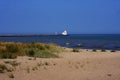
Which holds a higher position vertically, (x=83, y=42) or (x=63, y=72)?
(x=63, y=72)

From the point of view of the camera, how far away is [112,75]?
1370cm

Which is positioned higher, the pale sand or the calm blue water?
the pale sand

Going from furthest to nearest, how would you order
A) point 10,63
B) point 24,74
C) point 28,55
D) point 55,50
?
1. point 55,50
2. point 28,55
3. point 10,63
4. point 24,74

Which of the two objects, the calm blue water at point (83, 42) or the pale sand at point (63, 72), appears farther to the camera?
the calm blue water at point (83, 42)

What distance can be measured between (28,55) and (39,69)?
7.15 metres

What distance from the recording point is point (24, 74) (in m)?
14.2

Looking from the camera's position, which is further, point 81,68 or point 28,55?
point 28,55

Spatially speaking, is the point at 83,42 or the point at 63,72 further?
the point at 83,42

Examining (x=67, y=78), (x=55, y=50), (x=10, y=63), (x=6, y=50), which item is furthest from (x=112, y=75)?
(x=55, y=50)

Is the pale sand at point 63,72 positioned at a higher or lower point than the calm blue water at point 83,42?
higher

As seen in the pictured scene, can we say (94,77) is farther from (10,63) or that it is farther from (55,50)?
(55,50)

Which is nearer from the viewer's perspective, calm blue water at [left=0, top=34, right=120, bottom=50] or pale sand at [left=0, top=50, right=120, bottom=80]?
pale sand at [left=0, top=50, right=120, bottom=80]

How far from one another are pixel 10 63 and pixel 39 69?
2.30m

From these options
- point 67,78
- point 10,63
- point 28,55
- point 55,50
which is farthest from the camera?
point 55,50
